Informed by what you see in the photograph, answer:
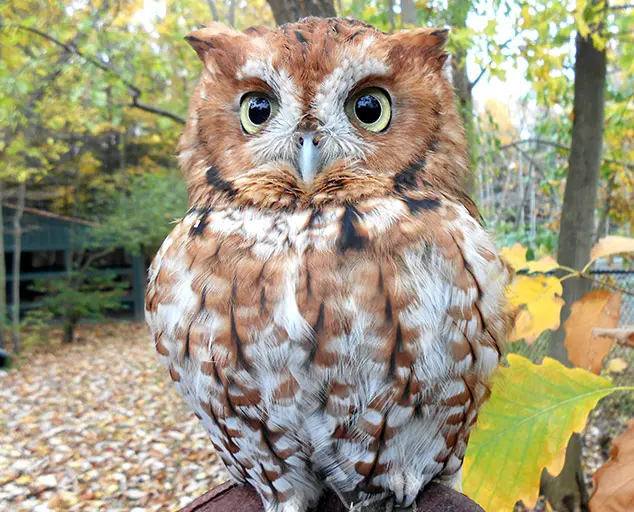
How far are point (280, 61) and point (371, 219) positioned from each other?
1.12ft

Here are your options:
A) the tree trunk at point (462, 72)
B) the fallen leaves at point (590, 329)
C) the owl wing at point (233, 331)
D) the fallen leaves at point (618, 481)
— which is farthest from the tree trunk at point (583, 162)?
the owl wing at point (233, 331)

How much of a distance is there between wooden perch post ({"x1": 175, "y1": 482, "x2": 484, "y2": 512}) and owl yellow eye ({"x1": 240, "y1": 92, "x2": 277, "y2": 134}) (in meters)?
0.91

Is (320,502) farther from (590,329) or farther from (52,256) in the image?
(52,256)

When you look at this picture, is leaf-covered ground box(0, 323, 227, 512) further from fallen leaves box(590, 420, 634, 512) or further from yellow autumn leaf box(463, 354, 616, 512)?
fallen leaves box(590, 420, 634, 512)

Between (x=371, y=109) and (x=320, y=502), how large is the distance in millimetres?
974

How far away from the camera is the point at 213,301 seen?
0.99m

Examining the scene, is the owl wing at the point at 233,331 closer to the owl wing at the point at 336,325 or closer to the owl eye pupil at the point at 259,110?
the owl wing at the point at 336,325

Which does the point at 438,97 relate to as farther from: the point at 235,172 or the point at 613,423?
the point at 613,423

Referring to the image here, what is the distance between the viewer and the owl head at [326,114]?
97cm

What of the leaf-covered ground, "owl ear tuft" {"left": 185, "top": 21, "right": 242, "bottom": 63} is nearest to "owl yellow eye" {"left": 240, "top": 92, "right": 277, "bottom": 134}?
"owl ear tuft" {"left": 185, "top": 21, "right": 242, "bottom": 63}

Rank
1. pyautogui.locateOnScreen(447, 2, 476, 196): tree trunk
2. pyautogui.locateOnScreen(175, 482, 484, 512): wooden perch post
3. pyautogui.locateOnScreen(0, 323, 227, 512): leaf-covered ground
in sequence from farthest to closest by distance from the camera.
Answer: pyautogui.locateOnScreen(0, 323, 227, 512): leaf-covered ground → pyautogui.locateOnScreen(447, 2, 476, 196): tree trunk → pyautogui.locateOnScreen(175, 482, 484, 512): wooden perch post

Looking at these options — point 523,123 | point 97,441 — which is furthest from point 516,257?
point 523,123

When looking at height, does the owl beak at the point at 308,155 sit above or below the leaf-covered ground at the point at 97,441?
above

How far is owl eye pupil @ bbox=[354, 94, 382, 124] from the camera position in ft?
3.34
